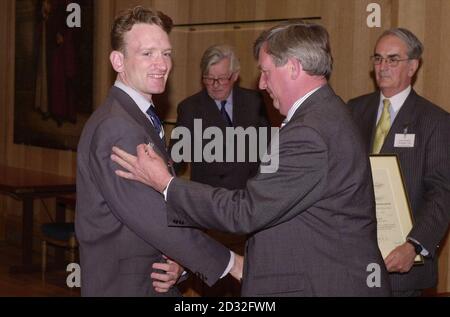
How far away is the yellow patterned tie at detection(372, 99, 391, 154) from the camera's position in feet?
13.2

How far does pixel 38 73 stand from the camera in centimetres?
953

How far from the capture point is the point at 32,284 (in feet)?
24.4

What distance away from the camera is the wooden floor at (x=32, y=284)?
705cm

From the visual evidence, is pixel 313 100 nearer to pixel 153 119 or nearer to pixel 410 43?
pixel 153 119

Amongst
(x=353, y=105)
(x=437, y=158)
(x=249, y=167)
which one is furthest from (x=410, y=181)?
(x=249, y=167)

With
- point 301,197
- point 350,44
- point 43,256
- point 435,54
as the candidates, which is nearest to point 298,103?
point 301,197

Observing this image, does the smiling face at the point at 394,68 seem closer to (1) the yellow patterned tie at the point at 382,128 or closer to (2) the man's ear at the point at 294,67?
(1) the yellow patterned tie at the point at 382,128

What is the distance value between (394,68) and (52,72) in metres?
6.07

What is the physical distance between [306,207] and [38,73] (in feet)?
24.7

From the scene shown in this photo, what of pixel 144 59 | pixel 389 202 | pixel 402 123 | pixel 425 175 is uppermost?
pixel 144 59

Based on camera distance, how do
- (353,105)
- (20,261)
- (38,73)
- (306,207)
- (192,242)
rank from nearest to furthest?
(306,207) → (192,242) → (353,105) → (20,261) → (38,73)

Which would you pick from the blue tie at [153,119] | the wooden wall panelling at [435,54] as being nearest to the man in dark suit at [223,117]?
the wooden wall panelling at [435,54]

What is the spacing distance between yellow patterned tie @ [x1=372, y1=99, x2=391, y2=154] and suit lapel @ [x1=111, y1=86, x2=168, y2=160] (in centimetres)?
155

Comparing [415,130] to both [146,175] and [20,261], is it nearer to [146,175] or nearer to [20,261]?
[146,175]
